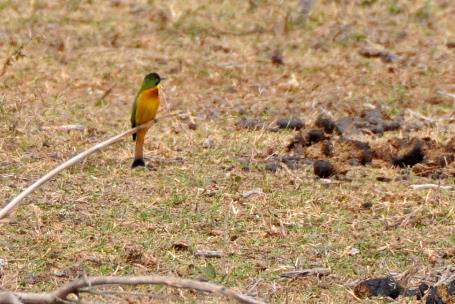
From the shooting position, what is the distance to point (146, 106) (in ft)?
21.3

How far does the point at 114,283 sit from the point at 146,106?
2949mm

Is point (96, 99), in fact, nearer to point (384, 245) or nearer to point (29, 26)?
point (29, 26)

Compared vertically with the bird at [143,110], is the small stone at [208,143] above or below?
below

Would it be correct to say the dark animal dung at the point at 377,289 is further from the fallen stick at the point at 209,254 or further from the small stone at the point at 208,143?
the small stone at the point at 208,143

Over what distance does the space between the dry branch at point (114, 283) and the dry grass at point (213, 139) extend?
0.25 meters

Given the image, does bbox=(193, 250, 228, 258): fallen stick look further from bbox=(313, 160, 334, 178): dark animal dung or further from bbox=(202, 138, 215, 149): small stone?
bbox=(202, 138, 215, 149): small stone

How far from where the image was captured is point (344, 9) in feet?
36.2

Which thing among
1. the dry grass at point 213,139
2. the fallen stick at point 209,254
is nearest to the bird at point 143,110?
the dry grass at point 213,139

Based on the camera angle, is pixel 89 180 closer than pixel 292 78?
Yes

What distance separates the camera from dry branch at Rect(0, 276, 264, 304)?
3461 mm

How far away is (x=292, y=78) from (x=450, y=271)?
4038 millimetres

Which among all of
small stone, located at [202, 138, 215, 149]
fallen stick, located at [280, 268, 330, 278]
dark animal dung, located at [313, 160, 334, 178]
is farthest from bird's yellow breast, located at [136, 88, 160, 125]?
fallen stick, located at [280, 268, 330, 278]

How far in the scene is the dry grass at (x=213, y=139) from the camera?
17.0 ft

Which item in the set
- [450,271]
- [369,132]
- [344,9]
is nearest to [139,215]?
[450,271]
